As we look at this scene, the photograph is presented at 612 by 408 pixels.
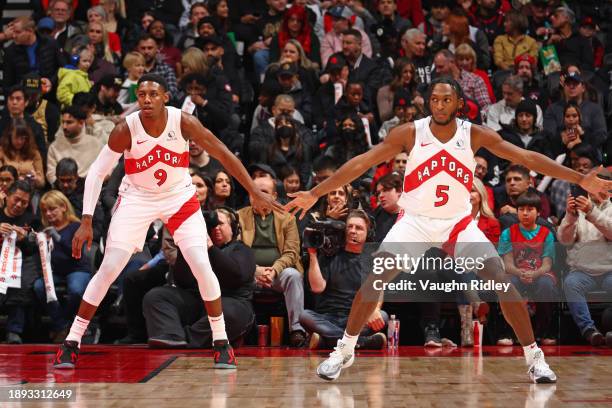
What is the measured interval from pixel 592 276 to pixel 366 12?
627 centimetres

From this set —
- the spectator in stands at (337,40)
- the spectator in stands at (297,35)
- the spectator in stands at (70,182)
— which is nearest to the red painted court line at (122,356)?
the spectator in stands at (70,182)

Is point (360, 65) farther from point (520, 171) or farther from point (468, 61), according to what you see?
point (520, 171)

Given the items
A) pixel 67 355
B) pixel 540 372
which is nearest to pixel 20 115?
pixel 67 355

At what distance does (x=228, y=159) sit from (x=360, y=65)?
566 centimetres

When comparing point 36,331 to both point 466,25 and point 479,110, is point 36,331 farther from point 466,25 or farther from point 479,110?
point 466,25

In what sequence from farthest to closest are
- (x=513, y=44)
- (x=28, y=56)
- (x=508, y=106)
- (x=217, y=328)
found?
(x=513, y=44)
(x=28, y=56)
(x=508, y=106)
(x=217, y=328)

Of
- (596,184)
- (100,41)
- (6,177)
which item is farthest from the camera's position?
(100,41)

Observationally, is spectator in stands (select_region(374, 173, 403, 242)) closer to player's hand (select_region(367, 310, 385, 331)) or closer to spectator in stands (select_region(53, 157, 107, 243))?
player's hand (select_region(367, 310, 385, 331))

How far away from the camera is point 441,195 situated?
7.15m

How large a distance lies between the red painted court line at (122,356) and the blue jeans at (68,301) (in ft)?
1.16

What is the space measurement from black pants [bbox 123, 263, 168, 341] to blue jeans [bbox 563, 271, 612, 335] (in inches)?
147

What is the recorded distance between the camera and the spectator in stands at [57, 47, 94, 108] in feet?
40.8

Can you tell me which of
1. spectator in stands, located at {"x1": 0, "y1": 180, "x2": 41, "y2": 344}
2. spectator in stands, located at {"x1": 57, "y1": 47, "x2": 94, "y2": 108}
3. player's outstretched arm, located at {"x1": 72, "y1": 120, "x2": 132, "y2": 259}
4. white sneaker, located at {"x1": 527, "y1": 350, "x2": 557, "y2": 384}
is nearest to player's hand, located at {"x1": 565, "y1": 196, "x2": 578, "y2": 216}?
white sneaker, located at {"x1": 527, "y1": 350, "x2": 557, "y2": 384}

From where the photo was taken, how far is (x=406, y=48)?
13.2 metres
